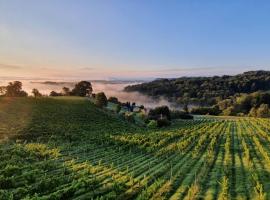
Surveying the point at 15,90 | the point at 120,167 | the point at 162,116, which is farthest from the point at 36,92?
the point at 120,167

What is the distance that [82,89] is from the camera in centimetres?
13175

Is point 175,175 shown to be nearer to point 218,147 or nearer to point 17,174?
point 17,174

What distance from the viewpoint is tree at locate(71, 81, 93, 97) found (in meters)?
131

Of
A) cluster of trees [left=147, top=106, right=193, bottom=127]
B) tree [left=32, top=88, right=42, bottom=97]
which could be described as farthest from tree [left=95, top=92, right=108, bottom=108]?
tree [left=32, top=88, right=42, bottom=97]

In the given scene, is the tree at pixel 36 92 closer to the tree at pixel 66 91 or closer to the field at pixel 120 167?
the tree at pixel 66 91

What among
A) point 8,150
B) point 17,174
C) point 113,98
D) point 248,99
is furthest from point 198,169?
point 248,99

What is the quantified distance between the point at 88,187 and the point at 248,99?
152 metres

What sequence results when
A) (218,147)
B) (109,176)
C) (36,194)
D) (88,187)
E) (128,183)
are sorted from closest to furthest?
(36,194)
(88,187)
(128,183)
(109,176)
(218,147)

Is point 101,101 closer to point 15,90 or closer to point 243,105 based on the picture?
point 15,90

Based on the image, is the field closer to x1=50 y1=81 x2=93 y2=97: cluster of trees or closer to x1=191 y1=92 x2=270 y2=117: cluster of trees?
x1=50 y1=81 x2=93 y2=97: cluster of trees

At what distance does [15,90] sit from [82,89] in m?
29.2

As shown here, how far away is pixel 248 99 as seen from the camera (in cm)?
16675

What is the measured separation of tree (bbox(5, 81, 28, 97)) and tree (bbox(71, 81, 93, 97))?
79.4ft

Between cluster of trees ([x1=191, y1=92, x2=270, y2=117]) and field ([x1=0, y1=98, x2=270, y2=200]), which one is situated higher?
field ([x1=0, y1=98, x2=270, y2=200])
